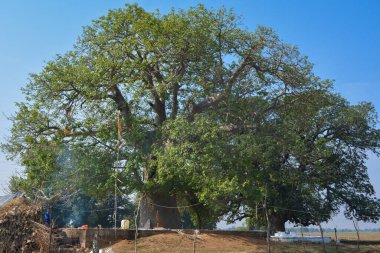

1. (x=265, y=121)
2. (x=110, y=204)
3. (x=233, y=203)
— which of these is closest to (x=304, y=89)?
(x=265, y=121)

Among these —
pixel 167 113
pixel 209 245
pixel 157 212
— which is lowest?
pixel 209 245

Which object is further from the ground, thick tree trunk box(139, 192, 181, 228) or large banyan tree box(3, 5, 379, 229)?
large banyan tree box(3, 5, 379, 229)

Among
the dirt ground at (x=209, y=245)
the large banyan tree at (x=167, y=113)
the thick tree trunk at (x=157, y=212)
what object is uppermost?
the large banyan tree at (x=167, y=113)

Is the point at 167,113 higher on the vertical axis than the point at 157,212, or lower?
higher

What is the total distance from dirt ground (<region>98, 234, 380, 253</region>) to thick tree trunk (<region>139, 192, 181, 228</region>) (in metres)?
3.35

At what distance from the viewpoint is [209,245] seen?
1836 centimetres

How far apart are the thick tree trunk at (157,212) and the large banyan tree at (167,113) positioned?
0.05 m

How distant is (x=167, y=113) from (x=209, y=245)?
25.2 ft

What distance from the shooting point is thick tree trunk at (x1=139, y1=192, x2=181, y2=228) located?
22666 mm

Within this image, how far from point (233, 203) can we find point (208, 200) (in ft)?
32.6

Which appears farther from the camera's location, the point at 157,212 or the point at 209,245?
the point at 157,212

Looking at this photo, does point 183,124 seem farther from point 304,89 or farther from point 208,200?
point 304,89

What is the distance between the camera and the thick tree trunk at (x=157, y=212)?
22666mm

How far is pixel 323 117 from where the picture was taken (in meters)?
28.8
